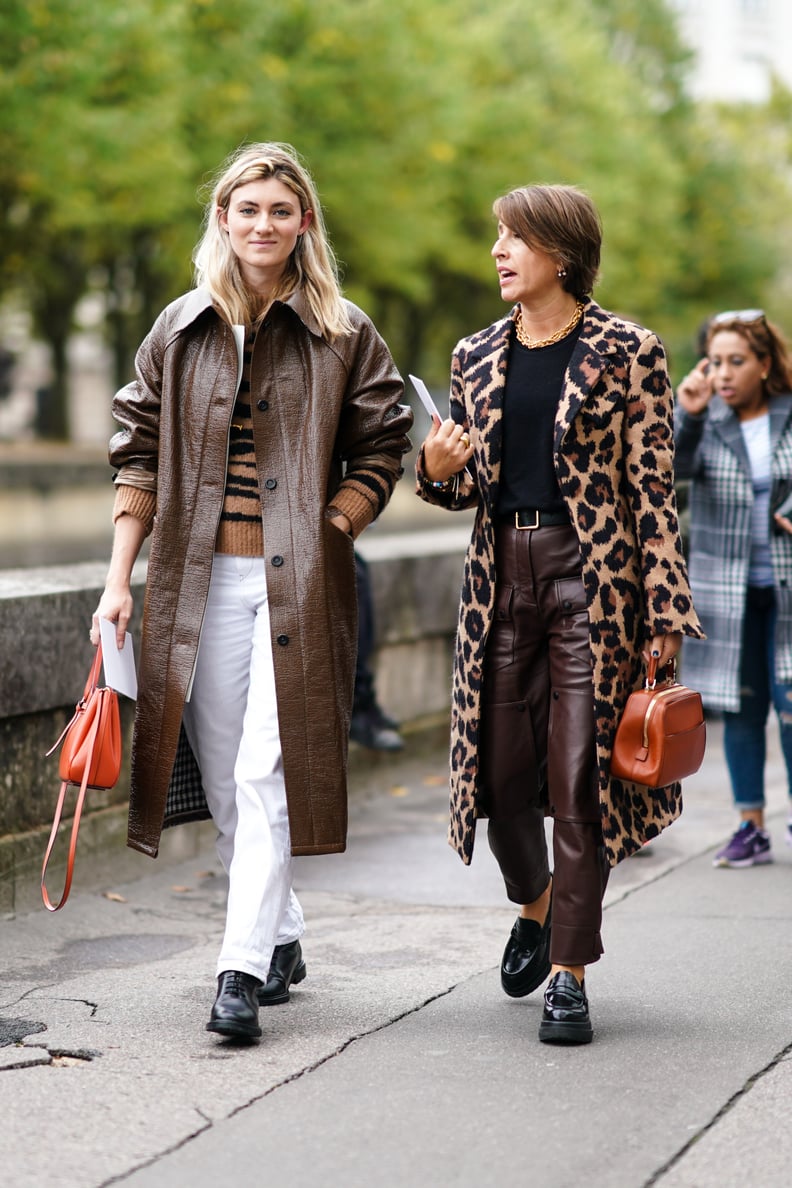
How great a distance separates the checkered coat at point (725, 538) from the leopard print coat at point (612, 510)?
2077mm

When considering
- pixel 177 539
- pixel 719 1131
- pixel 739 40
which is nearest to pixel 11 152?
pixel 177 539

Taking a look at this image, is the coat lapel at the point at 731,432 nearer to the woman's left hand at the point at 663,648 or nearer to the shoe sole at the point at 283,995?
the woman's left hand at the point at 663,648

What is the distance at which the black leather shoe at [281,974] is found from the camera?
464 centimetres

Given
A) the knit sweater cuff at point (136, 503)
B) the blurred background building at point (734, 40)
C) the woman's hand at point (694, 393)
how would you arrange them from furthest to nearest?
the blurred background building at point (734, 40)
the woman's hand at point (694, 393)
the knit sweater cuff at point (136, 503)

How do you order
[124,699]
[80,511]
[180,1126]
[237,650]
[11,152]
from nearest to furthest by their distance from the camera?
[180,1126] < [237,650] < [124,699] < [11,152] < [80,511]

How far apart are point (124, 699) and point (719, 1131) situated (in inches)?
118

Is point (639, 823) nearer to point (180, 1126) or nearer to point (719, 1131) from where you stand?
point (719, 1131)

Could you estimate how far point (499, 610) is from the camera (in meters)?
4.50

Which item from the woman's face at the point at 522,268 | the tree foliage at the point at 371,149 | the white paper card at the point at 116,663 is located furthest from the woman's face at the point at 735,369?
the tree foliage at the point at 371,149

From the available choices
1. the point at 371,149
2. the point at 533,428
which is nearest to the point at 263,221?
the point at 533,428

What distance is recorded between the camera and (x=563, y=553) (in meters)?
4.42

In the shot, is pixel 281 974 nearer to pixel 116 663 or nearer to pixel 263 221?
pixel 116 663

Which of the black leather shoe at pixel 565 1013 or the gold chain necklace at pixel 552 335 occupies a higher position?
the gold chain necklace at pixel 552 335

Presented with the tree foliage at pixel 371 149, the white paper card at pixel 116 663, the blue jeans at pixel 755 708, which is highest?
the tree foliage at pixel 371 149
